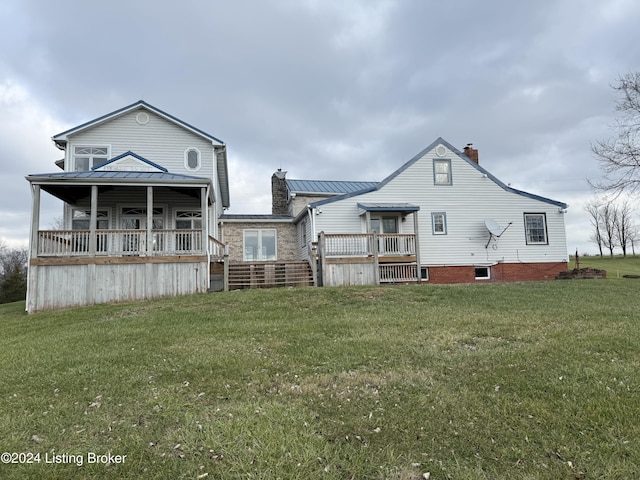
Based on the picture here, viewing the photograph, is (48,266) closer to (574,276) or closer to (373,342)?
(373,342)

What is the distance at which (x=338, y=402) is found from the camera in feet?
12.2

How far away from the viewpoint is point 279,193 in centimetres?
2391

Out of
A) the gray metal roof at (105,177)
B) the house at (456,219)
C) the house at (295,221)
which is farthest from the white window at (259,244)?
the gray metal roof at (105,177)

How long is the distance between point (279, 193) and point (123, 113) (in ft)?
31.8

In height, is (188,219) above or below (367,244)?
above

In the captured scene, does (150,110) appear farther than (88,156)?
Yes

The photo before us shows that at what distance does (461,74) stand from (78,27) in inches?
631

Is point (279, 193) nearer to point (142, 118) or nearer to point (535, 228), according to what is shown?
point (142, 118)

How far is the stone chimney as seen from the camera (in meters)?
23.4

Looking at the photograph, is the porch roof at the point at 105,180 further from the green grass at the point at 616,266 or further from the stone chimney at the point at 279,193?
the green grass at the point at 616,266

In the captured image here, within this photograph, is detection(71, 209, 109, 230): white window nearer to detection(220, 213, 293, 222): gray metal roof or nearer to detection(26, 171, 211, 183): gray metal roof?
detection(26, 171, 211, 183): gray metal roof

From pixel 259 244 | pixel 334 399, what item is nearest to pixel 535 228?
pixel 259 244

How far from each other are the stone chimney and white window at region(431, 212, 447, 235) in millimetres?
8998

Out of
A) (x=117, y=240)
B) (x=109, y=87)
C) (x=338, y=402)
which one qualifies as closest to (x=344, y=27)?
(x=117, y=240)
